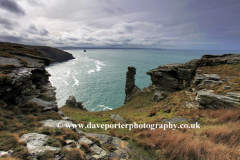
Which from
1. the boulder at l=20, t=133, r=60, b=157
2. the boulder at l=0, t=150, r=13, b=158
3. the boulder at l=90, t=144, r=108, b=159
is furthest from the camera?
the boulder at l=90, t=144, r=108, b=159

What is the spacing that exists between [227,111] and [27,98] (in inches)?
830

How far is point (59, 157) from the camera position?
15.6 ft

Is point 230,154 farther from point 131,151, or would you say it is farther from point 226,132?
point 131,151

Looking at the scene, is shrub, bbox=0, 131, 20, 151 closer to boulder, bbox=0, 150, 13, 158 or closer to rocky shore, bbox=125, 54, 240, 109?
boulder, bbox=0, 150, 13, 158

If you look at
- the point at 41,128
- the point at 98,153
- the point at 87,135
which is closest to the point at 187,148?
the point at 98,153

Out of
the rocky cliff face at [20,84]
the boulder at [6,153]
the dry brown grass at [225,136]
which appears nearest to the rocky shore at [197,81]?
the dry brown grass at [225,136]

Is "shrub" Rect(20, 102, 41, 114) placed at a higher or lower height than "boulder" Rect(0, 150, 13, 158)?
lower

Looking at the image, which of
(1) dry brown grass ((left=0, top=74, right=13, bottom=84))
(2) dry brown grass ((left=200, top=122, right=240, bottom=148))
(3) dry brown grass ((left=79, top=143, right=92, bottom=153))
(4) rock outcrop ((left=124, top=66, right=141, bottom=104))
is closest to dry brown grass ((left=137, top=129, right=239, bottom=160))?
(2) dry brown grass ((left=200, top=122, right=240, bottom=148))

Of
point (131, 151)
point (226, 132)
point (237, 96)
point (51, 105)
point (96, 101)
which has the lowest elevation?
point (96, 101)

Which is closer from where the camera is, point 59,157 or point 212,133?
point 59,157

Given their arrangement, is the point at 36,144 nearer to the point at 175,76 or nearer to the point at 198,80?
the point at 198,80

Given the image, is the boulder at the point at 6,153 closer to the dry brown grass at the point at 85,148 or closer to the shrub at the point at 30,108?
the dry brown grass at the point at 85,148

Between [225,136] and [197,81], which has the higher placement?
[197,81]

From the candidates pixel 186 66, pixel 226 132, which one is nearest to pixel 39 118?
pixel 226 132
